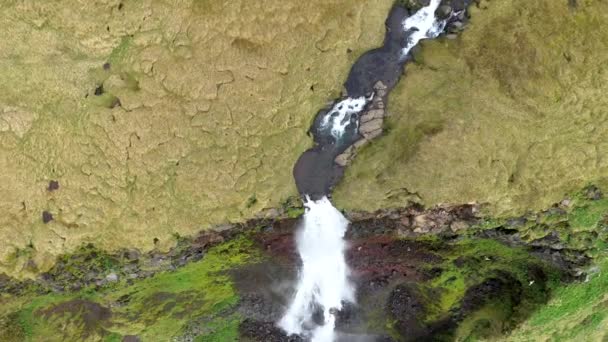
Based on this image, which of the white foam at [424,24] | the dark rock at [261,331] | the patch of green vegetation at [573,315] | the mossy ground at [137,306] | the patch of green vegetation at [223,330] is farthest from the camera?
the dark rock at [261,331]

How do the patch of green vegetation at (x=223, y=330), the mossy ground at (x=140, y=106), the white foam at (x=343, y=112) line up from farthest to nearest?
the patch of green vegetation at (x=223, y=330), the white foam at (x=343, y=112), the mossy ground at (x=140, y=106)

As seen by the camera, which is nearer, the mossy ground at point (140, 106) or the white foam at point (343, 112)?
the mossy ground at point (140, 106)

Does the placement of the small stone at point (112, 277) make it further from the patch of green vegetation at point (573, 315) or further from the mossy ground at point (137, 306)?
the patch of green vegetation at point (573, 315)

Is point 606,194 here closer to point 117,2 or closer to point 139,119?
point 139,119

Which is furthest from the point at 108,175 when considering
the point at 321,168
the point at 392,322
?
the point at 392,322

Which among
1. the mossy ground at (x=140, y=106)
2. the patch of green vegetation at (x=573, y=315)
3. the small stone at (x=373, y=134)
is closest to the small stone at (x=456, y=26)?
the mossy ground at (x=140, y=106)

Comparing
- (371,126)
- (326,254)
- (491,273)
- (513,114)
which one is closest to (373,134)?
(371,126)

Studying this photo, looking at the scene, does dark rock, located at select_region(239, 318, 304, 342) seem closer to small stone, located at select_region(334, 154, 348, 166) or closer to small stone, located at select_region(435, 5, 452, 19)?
small stone, located at select_region(334, 154, 348, 166)
